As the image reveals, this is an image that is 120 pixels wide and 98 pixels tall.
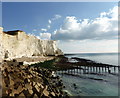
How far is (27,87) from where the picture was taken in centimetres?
629

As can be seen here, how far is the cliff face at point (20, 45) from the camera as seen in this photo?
91.3 ft

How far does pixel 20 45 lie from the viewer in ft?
114

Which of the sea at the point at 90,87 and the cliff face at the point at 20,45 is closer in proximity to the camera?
the sea at the point at 90,87

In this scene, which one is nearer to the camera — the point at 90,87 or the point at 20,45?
the point at 90,87

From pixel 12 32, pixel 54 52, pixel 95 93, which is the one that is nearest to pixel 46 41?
pixel 54 52

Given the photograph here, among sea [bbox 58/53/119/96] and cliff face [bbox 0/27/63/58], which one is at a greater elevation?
cliff face [bbox 0/27/63/58]

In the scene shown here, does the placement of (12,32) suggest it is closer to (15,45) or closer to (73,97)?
(15,45)

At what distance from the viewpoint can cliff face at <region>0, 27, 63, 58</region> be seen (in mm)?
27814

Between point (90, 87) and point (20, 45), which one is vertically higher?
point (20, 45)

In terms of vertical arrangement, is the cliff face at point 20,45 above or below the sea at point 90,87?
above

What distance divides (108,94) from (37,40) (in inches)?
1676

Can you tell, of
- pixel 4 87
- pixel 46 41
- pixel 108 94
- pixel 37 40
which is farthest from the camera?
pixel 46 41

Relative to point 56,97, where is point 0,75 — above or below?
above

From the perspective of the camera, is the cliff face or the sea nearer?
the sea
